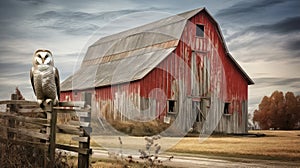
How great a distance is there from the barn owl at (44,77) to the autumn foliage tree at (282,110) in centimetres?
198

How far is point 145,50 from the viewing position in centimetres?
629

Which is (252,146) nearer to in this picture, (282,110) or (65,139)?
(282,110)

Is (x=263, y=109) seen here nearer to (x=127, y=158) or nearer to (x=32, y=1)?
(x=127, y=158)

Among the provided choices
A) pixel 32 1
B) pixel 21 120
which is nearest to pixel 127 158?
pixel 21 120

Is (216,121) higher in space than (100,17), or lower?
lower

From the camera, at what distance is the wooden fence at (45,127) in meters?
4.64

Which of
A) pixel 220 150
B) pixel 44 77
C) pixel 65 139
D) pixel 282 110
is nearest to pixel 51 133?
pixel 44 77

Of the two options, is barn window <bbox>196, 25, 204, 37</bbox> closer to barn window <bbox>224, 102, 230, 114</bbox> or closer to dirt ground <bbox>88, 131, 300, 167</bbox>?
barn window <bbox>224, 102, 230, 114</bbox>

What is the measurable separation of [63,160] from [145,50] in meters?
1.59

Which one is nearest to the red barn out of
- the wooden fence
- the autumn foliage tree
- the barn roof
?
the barn roof

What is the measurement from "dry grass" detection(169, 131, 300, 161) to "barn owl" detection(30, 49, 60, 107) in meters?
1.42

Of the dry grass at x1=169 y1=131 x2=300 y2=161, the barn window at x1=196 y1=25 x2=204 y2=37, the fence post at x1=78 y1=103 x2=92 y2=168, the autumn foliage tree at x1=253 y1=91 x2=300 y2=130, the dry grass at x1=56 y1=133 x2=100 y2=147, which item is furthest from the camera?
the barn window at x1=196 y1=25 x2=204 y2=37

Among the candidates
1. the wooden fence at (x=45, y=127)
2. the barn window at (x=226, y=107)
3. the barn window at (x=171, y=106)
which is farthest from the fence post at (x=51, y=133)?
the barn window at (x=226, y=107)

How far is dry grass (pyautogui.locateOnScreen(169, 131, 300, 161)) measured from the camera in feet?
16.2
